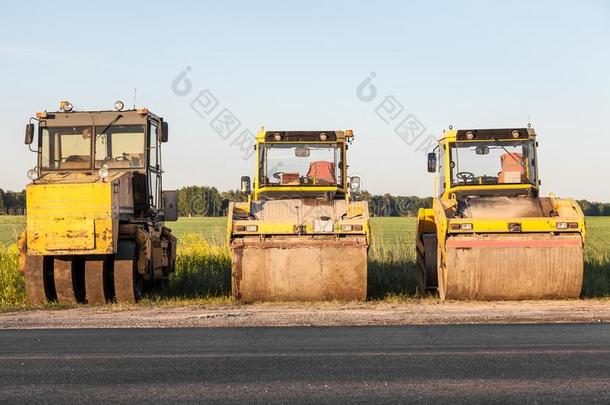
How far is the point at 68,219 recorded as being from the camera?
545 inches

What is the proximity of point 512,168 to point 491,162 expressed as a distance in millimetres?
383

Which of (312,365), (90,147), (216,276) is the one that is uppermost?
(90,147)

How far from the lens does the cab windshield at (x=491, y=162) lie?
628 inches

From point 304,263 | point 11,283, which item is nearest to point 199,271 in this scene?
point 11,283

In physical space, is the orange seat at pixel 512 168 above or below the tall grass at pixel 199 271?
above

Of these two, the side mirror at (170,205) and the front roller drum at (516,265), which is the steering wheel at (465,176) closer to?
the front roller drum at (516,265)

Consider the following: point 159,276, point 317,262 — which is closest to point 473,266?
point 317,262

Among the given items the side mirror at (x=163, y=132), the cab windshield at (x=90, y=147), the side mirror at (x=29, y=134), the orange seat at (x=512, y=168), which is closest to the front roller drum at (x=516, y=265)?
the orange seat at (x=512, y=168)

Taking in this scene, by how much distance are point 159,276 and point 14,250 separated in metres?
5.80

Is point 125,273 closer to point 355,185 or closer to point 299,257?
point 299,257

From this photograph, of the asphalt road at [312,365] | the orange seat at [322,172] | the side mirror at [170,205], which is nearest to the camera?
the asphalt road at [312,365]

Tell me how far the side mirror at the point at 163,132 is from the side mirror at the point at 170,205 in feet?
4.22

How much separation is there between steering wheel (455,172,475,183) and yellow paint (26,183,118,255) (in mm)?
6028

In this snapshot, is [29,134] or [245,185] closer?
[29,134]
